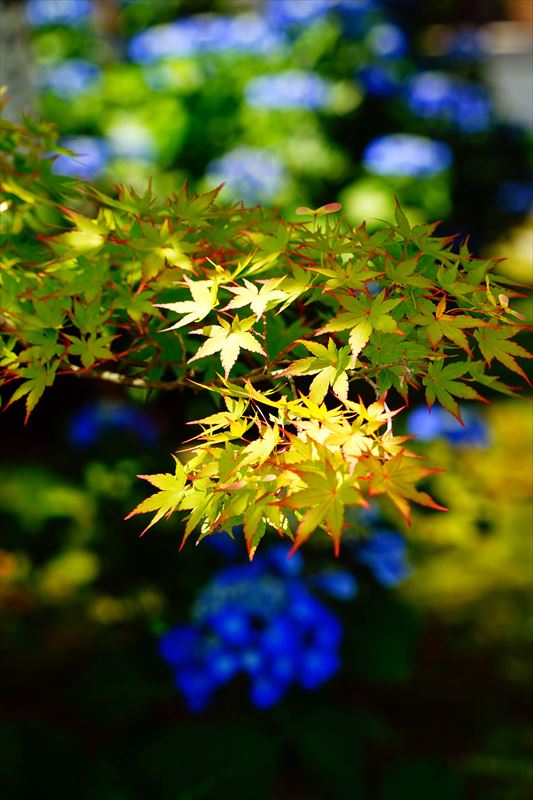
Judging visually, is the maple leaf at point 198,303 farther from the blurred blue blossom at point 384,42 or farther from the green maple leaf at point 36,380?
the blurred blue blossom at point 384,42

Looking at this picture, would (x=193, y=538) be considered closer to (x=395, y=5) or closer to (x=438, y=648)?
(x=438, y=648)

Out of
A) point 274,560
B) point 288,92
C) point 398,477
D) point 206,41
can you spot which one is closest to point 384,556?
point 274,560

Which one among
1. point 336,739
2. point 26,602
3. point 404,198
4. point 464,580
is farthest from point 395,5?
point 336,739

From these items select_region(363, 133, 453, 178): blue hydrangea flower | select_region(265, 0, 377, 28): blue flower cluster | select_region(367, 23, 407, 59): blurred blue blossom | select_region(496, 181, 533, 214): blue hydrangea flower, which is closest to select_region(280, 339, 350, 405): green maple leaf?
select_region(363, 133, 453, 178): blue hydrangea flower

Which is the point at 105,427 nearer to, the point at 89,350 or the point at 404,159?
the point at 89,350

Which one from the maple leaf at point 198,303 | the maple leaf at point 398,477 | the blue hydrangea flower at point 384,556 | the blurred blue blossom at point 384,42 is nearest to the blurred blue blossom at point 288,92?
the blurred blue blossom at point 384,42

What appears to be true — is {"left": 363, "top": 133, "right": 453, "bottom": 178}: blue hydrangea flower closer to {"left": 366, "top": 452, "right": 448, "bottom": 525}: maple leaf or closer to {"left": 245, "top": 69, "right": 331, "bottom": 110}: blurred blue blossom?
{"left": 245, "top": 69, "right": 331, "bottom": 110}: blurred blue blossom
